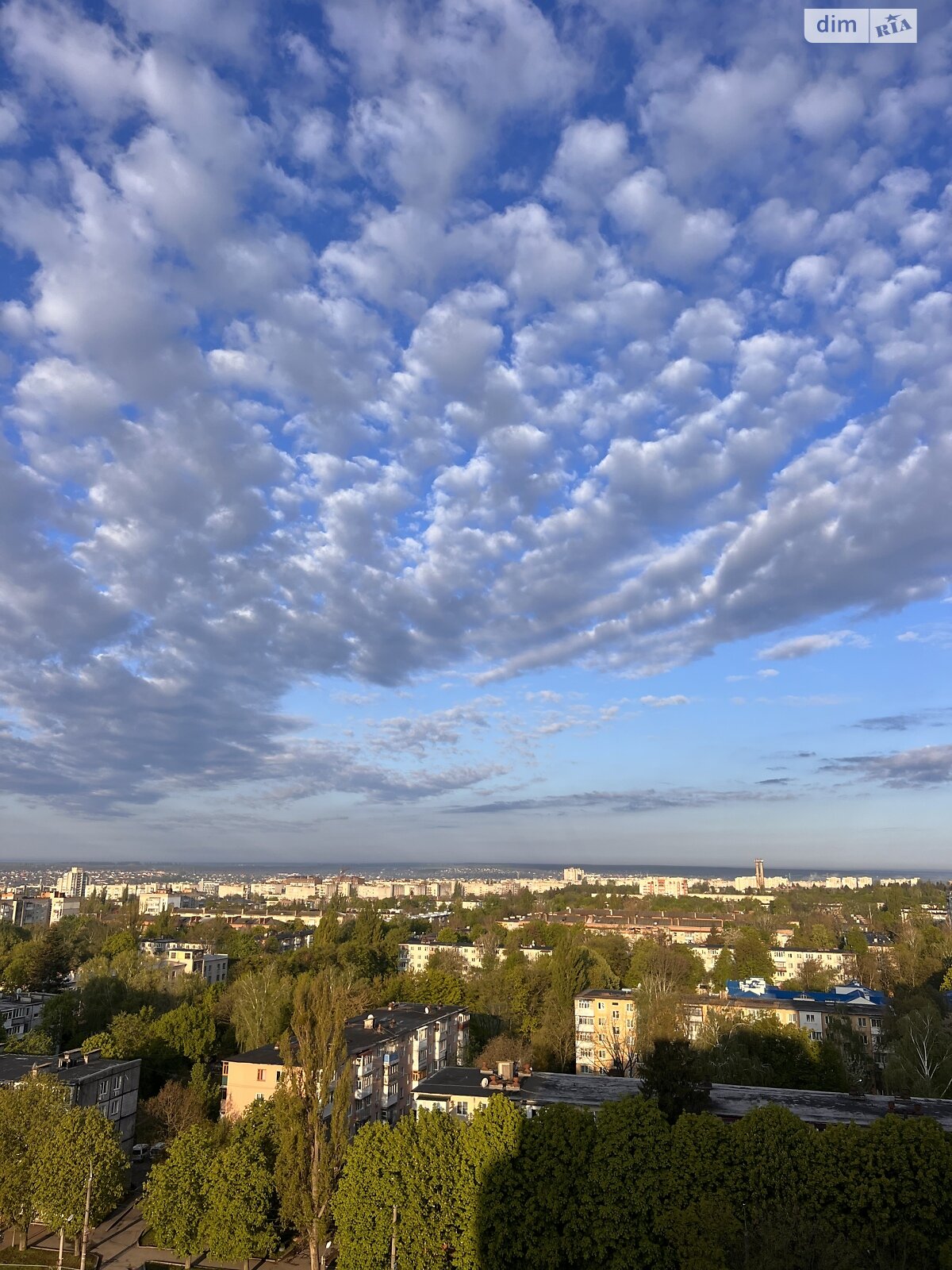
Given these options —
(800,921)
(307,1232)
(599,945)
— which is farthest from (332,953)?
(800,921)

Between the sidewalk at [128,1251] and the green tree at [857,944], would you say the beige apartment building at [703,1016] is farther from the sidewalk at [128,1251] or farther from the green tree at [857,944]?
the green tree at [857,944]

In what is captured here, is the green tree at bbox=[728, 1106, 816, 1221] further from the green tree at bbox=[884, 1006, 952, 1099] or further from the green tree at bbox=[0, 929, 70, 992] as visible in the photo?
the green tree at bbox=[0, 929, 70, 992]

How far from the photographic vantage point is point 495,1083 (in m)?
31.1

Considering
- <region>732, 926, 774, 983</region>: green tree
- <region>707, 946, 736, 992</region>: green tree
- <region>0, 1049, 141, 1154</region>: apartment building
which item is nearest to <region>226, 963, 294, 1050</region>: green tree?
<region>0, 1049, 141, 1154</region>: apartment building

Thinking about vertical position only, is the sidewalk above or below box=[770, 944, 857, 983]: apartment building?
above

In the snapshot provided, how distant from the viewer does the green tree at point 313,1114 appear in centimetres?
2434

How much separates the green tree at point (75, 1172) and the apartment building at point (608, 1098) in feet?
34.3

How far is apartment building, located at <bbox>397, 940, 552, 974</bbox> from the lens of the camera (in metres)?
79.8

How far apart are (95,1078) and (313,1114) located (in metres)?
15.0

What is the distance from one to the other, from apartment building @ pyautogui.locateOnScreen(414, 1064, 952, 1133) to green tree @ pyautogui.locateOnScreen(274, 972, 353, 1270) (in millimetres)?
3002

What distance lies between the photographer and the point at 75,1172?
2638 centimetres

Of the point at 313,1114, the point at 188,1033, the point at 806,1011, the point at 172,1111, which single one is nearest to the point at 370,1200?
the point at 313,1114

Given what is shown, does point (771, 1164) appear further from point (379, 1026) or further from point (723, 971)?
point (723, 971)

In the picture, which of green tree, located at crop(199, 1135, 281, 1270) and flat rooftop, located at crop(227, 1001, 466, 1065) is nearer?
green tree, located at crop(199, 1135, 281, 1270)
